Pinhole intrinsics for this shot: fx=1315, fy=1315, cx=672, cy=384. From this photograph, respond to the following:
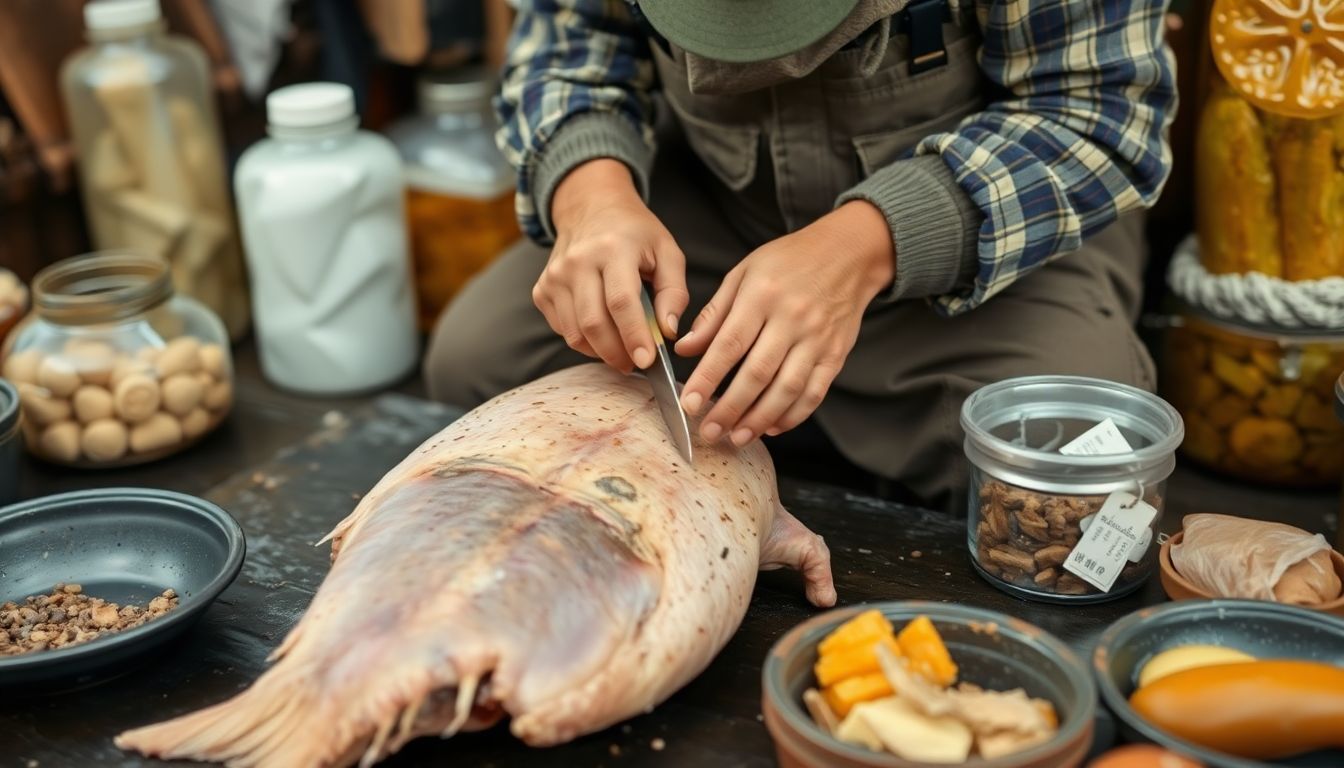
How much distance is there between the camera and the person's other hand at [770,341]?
1.23 meters

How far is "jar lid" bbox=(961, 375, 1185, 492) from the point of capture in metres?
1.23

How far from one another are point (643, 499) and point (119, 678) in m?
0.53

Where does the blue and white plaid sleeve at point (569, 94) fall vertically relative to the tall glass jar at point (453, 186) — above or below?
above

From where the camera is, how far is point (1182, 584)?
1217mm

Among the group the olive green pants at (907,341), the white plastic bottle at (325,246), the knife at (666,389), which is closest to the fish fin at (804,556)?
the knife at (666,389)

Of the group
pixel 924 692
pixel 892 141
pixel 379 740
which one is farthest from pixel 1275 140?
pixel 379 740

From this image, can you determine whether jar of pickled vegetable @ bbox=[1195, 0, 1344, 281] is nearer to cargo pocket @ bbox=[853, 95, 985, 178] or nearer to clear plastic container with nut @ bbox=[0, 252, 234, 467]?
cargo pocket @ bbox=[853, 95, 985, 178]

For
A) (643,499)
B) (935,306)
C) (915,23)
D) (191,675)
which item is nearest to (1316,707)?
(643,499)

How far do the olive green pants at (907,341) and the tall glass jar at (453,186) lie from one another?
44 centimetres

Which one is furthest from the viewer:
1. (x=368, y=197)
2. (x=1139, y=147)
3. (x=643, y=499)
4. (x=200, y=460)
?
(x=368, y=197)

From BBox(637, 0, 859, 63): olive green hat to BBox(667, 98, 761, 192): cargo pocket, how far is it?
1.11 ft

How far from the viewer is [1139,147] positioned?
4.79ft

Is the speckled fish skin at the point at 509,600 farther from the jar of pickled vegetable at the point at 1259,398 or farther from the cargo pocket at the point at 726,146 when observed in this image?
the jar of pickled vegetable at the point at 1259,398

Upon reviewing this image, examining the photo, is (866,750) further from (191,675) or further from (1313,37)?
(1313,37)
